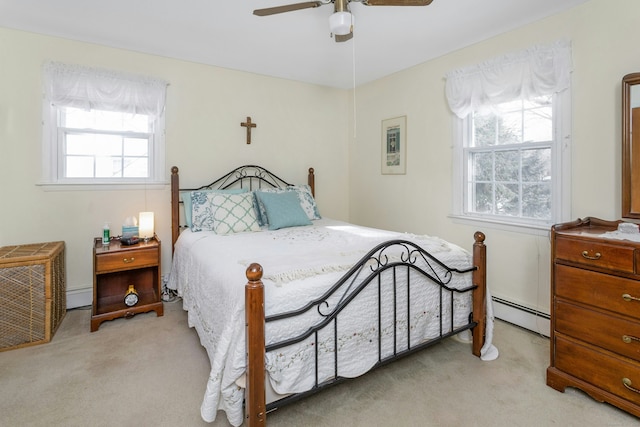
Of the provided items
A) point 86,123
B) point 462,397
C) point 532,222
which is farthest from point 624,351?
point 86,123

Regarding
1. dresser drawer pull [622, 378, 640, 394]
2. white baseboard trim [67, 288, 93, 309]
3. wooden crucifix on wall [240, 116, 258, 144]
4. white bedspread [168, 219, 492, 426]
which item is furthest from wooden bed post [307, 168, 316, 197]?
dresser drawer pull [622, 378, 640, 394]

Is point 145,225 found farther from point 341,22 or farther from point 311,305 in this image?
point 341,22

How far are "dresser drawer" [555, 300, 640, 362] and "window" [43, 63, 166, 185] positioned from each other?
3501mm

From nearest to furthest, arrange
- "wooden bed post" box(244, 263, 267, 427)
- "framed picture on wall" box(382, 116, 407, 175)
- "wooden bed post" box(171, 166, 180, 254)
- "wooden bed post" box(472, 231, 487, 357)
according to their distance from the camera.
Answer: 1. "wooden bed post" box(244, 263, 267, 427)
2. "wooden bed post" box(472, 231, 487, 357)
3. "wooden bed post" box(171, 166, 180, 254)
4. "framed picture on wall" box(382, 116, 407, 175)

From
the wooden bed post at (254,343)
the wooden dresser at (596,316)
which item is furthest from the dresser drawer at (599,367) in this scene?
the wooden bed post at (254,343)

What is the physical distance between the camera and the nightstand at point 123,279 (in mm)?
2777

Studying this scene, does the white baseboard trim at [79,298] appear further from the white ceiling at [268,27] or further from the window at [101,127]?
the white ceiling at [268,27]

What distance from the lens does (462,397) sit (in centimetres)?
192

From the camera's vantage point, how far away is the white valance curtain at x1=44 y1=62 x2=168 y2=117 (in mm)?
2965

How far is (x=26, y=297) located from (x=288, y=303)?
7.03ft

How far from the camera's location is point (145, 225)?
10.3 ft

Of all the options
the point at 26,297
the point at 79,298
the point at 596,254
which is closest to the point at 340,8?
the point at 596,254

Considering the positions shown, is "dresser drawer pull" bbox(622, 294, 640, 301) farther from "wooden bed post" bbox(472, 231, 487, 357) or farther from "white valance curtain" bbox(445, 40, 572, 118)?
"white valance curtain" bbox(445, 40, 572, 118)

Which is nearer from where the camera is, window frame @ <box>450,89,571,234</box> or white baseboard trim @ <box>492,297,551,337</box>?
window frame @ <box>450,89,571,234</box>
